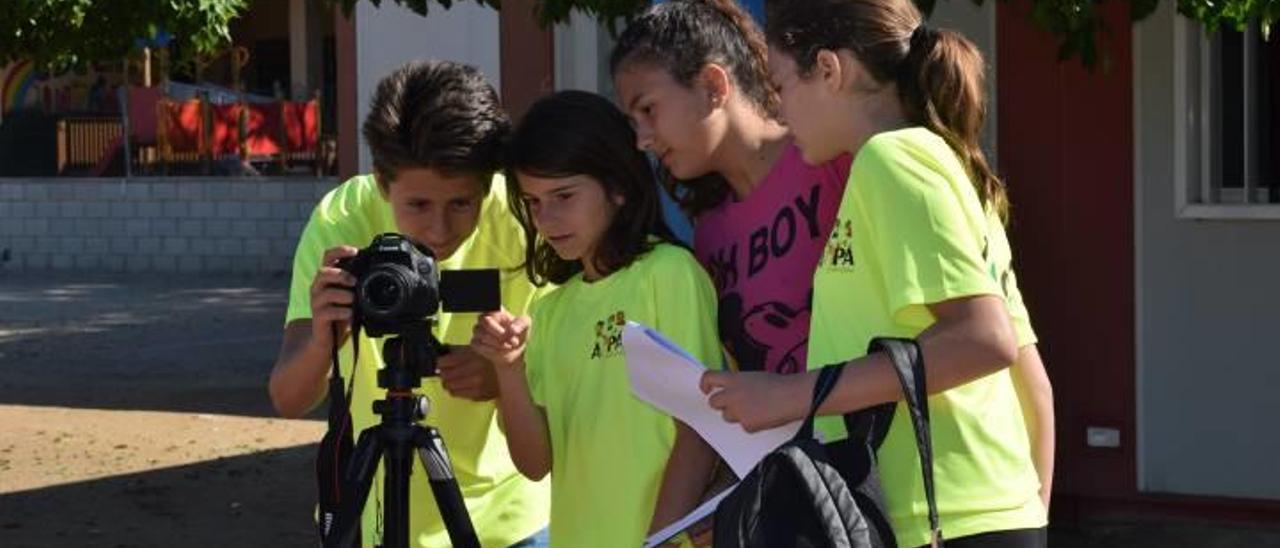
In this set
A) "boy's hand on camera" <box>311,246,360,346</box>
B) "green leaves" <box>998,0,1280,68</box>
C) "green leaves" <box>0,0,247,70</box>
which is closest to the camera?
"boy's hand on camera" <box>311,246,360,346</box>

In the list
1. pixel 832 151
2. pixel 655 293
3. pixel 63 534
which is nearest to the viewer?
pixel 832 151

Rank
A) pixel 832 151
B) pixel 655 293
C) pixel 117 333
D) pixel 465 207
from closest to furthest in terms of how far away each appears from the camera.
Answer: pixel 832 151 < pixel 655 293 < pixel 465 207 < pixel 117 333

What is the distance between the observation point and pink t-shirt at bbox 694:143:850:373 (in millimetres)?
2857

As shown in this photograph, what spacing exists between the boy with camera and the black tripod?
0.07 meters

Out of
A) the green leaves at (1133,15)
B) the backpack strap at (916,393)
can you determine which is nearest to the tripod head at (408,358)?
the backpack strap at (916,393)

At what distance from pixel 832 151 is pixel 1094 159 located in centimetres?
457

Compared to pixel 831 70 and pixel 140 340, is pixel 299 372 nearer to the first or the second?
pixel 831 70

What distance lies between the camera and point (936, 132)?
2611 mm

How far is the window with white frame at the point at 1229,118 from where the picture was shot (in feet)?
22.8

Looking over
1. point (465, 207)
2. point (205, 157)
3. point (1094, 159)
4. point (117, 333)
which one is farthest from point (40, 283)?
point (465, 207)

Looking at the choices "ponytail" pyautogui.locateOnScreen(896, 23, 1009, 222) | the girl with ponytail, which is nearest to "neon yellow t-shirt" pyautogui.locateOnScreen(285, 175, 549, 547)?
the girl with ponytail

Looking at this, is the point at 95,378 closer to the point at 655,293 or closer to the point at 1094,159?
the point at 1094,159

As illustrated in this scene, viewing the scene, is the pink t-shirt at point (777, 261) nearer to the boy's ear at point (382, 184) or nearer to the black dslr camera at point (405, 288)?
the black dslr camera at point (405, 288)

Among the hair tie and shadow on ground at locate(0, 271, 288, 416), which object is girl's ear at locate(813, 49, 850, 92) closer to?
the hair tie
